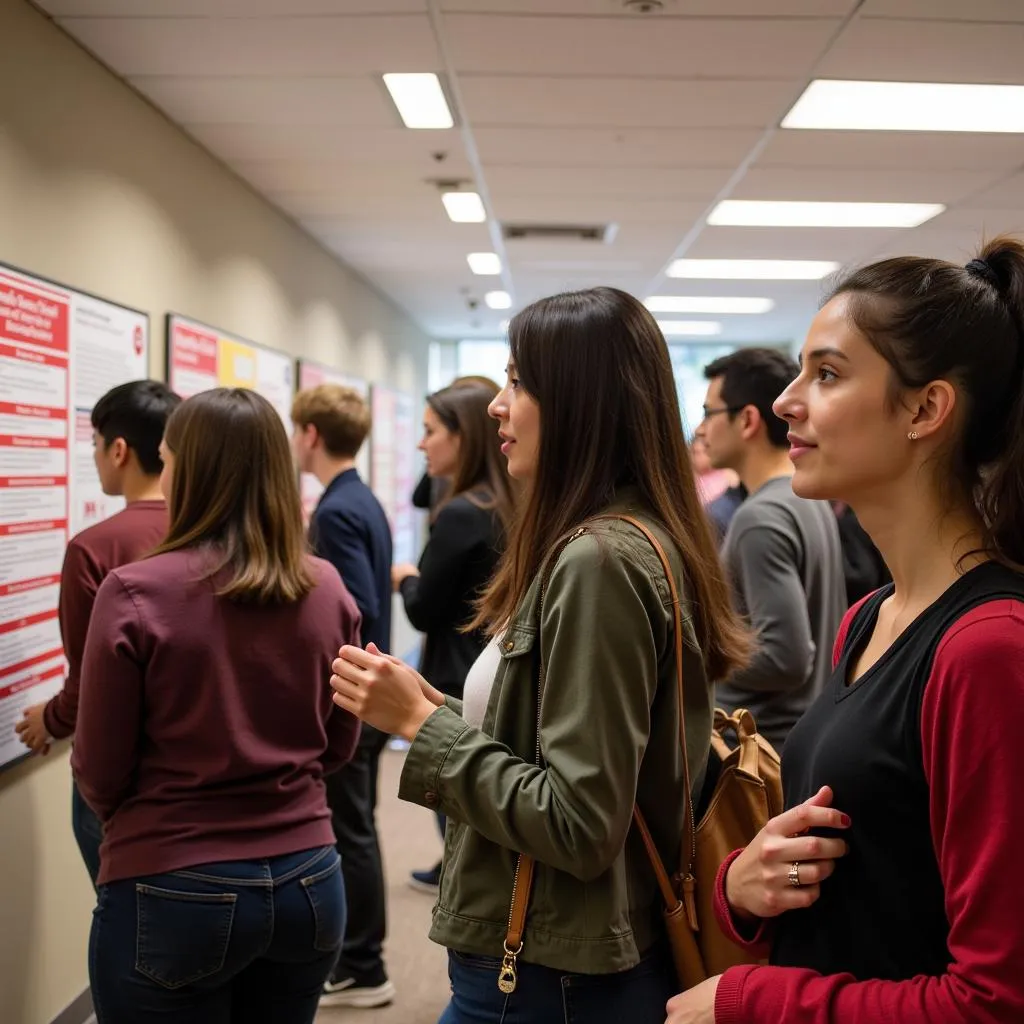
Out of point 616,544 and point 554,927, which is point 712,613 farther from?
point 554,927

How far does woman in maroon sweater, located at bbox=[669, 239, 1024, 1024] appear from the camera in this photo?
0.80m

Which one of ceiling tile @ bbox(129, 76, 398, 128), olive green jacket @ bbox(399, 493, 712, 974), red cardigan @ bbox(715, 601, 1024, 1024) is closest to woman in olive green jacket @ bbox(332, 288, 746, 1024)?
olive green jacket @ bbox(399, 493, 712, 974)

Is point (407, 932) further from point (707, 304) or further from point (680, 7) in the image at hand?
point (707, 304)

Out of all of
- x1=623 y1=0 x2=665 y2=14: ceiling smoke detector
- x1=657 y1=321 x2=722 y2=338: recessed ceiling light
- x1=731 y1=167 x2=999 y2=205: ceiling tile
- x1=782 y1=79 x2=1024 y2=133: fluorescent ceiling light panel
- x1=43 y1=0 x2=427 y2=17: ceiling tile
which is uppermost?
x1=657 y1=321 x2=722 y2=338: recessed ceiling light

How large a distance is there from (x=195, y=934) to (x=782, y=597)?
1328mm

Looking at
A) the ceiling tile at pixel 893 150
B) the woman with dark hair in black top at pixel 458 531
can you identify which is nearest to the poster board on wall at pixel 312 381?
the woman with dark hair in black top at pixel 458 531

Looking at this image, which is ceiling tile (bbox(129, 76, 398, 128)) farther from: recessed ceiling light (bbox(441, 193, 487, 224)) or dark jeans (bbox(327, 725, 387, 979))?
dark jeans (bbox(327, 725, 387, 979))

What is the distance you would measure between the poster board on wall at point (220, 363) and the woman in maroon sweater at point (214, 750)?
1199 millimetres

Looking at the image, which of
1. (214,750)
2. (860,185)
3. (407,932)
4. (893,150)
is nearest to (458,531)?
(214,750)

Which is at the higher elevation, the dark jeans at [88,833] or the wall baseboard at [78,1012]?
the dark jeans at [88,833]

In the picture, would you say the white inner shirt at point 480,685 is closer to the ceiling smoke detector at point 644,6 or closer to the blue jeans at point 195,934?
the blue jeans at point 195,934

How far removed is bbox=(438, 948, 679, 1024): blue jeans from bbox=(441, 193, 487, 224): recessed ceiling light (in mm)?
3747

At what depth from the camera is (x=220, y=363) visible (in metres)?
Answer: 3.88

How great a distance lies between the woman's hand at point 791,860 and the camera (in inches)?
36.0
